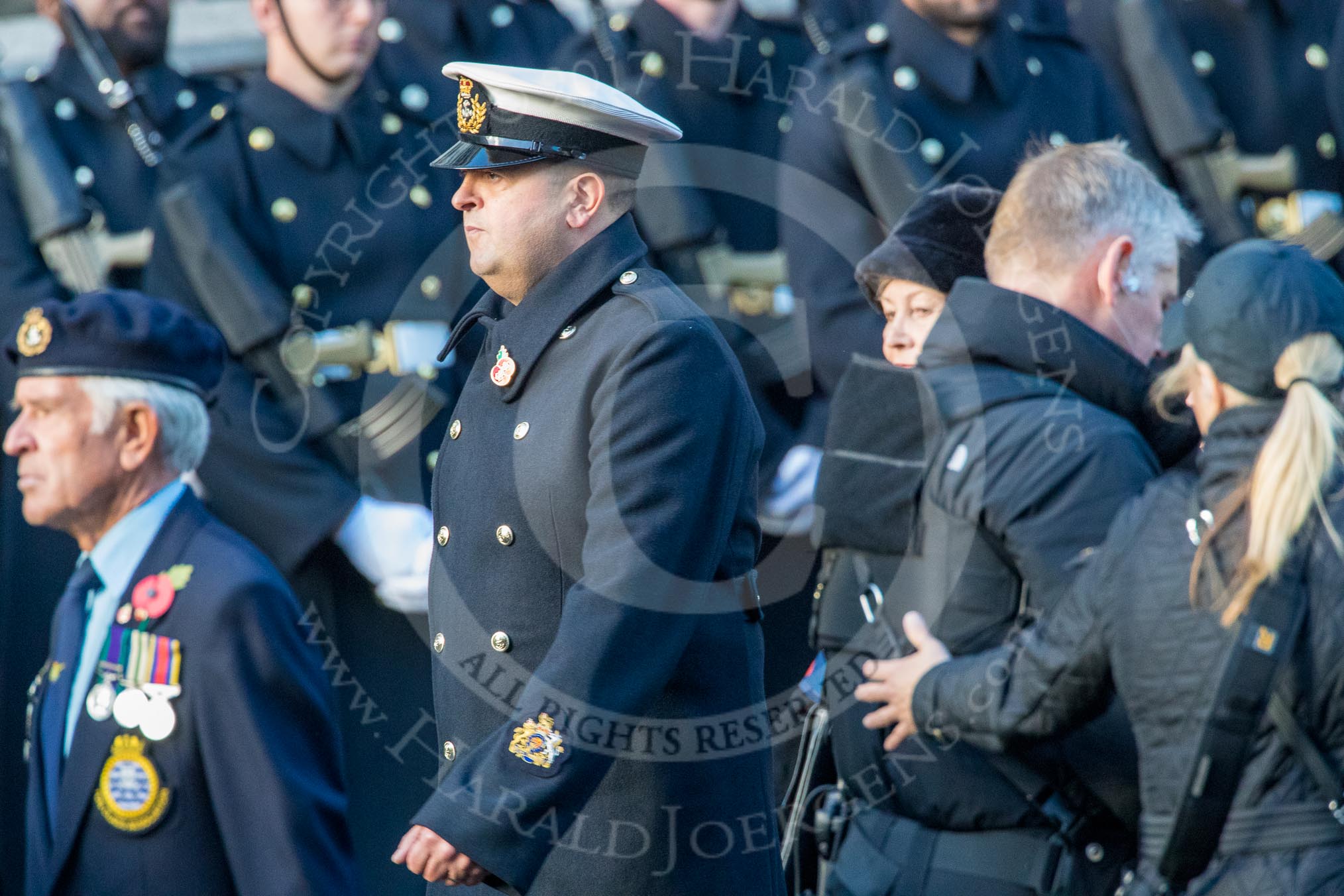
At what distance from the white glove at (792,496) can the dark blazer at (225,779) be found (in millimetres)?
1718

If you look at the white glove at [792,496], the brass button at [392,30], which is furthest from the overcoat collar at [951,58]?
the brass button at [392,30]

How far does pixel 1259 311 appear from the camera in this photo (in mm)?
2699

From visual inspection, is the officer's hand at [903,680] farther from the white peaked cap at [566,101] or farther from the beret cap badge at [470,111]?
the beret cap badge at [470,111]

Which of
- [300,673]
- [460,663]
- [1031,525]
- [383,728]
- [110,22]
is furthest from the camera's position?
[110,22]

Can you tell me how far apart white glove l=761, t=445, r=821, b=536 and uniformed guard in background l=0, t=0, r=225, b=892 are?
1841mm

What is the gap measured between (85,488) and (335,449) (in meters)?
1.33

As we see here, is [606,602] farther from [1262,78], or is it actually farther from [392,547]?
[1262,78]

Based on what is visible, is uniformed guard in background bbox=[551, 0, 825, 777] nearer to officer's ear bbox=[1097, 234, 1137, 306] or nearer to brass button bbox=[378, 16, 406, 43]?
brass button bbox=[378, 16, 406, 43]

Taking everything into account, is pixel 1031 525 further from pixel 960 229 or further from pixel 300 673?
pixel 300 673

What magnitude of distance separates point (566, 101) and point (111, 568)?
140cm

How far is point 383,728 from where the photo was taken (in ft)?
16.0

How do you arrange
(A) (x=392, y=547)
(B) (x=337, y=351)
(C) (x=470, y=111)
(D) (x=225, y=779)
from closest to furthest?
(C) (x=470, y=111) < (D) (x=225, y=779) < (A) (x=392, y=547) < (B) (x=337, y=351)

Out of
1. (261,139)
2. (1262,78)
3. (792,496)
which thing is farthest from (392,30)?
(1262,78)

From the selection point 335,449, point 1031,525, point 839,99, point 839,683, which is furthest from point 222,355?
point 839,99
